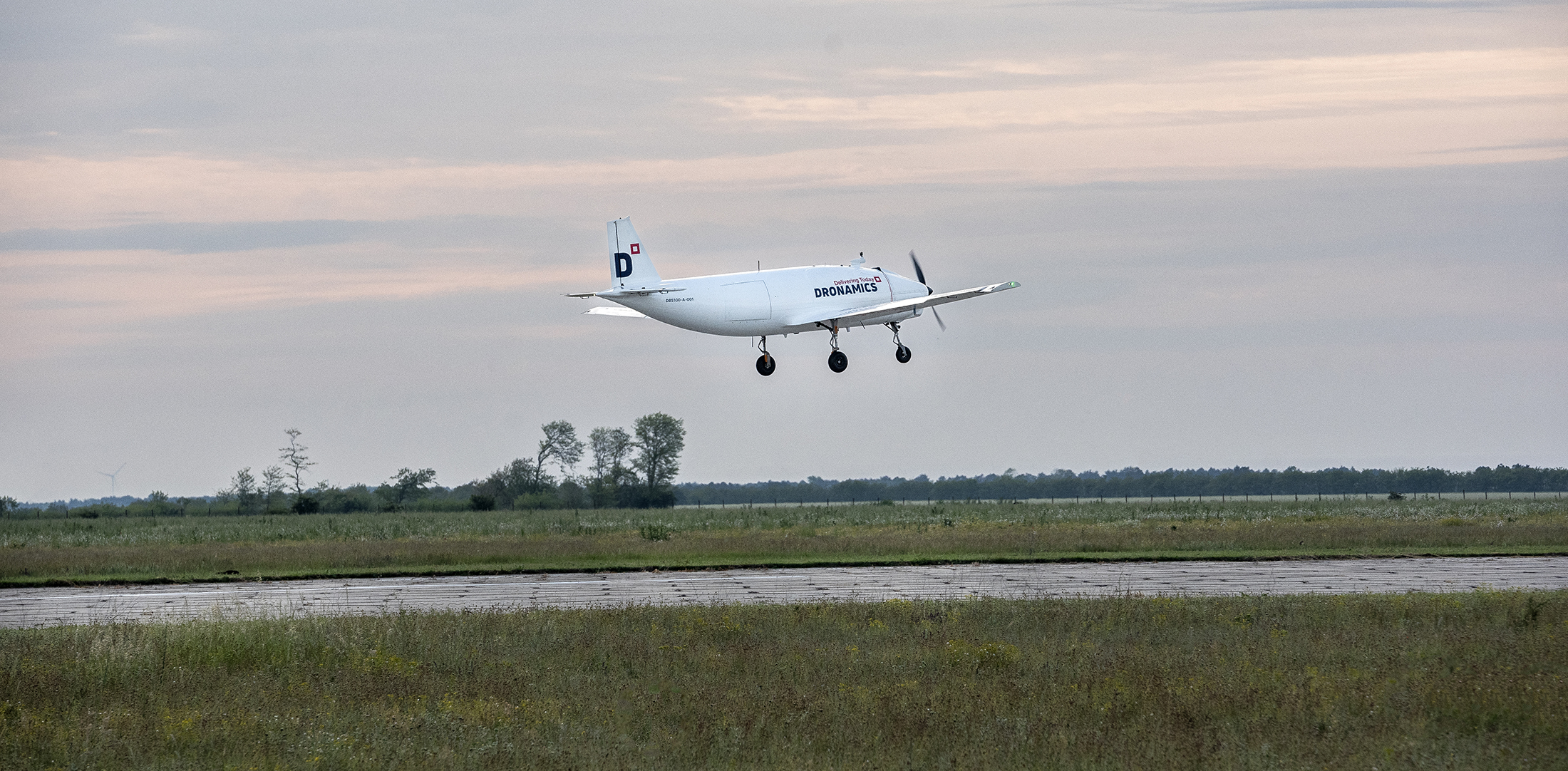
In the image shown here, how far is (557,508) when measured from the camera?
11994 cm

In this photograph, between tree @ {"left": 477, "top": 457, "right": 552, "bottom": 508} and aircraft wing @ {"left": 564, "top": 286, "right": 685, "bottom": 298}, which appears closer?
aircraft wing @ {"left": 564, "top": 286, "right": 685, "bottom": 298}

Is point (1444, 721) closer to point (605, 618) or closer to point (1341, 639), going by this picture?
point (1341, 639)

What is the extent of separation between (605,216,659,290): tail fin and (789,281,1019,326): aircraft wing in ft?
13.6

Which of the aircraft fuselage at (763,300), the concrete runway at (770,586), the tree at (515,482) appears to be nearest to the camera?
the concrete runway at (770,586)

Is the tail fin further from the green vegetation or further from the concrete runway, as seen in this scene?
the green vegetation

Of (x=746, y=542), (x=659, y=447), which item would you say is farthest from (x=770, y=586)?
(x=659, y=447)

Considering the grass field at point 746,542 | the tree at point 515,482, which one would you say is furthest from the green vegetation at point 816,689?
the tree at point 515,482

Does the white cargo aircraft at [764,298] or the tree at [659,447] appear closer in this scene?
the white cargo aircraft at [764,298]

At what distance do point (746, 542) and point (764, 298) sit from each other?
16741mm

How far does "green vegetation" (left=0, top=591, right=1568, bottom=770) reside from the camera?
45.9 feet

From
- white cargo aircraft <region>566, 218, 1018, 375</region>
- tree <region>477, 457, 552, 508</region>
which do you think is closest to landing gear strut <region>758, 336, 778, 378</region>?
white cargo aircraft <region>566, 218, 1018, 375</region>

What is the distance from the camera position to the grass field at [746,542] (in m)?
42.7

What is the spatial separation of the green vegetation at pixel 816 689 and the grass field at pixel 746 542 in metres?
17.9

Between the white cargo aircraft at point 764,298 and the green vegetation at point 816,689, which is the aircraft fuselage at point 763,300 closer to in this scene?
the white cargo aircraft at point 764,298
